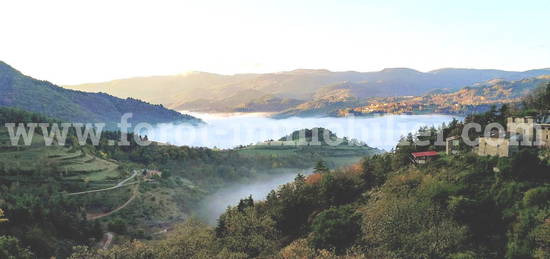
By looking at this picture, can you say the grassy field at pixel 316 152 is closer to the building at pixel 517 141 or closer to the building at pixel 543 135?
the building at pixel 517 141

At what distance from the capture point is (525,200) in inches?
926

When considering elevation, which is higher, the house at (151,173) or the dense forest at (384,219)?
the dense forest at (384,219)

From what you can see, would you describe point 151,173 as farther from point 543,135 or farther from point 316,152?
point 543,135

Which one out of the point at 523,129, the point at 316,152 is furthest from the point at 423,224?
the point at 316,152

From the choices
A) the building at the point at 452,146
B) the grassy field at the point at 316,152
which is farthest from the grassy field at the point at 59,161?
the building at the point at 452,146

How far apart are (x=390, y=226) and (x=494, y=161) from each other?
10474 mm

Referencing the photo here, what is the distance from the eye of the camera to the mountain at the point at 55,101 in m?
138

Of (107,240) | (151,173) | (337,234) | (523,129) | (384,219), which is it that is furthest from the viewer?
(151,173)

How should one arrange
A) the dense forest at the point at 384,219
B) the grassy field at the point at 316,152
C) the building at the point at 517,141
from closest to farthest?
the dense forest at the point at 384,219
the building at the point at 517,141
the grassy field at the point at 316,152

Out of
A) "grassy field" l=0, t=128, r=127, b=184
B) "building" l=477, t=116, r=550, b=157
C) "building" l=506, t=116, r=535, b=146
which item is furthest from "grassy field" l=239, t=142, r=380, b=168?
"building" l=477, t=116, r=550, b=157

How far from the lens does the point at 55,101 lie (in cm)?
14700

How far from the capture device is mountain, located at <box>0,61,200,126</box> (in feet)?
452

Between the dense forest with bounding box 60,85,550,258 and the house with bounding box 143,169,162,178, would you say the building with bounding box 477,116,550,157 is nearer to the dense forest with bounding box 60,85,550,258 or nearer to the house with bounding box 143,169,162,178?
the dense forest with bounding box 60,85,550,258

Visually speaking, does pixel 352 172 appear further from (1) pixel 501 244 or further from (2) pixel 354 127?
(2) pixel 354 127
